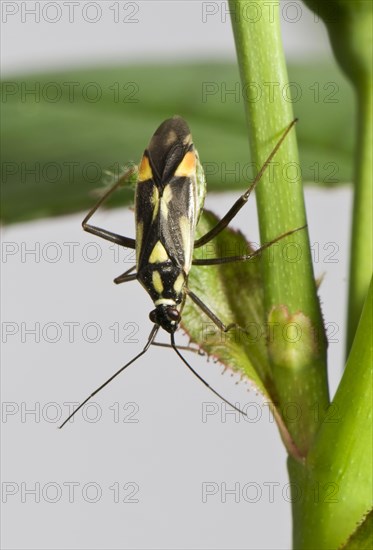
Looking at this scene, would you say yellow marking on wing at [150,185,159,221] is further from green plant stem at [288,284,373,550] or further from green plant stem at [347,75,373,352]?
green plant stem at [288,284,373,550]

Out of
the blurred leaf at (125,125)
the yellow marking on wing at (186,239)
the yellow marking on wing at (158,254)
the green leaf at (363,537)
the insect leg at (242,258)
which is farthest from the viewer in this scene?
the blurred leaf at (125,125)

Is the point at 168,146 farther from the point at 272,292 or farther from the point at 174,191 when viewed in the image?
the point at 272,292

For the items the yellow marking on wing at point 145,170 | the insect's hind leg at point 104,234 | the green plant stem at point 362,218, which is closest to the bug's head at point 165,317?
the insect's hind leg at point 104,234

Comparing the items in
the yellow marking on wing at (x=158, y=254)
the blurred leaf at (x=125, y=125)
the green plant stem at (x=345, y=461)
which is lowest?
the green plant stem at (x=345, y=461)

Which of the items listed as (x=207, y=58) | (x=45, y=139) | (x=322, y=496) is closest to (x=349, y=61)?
(x=322, y=496)

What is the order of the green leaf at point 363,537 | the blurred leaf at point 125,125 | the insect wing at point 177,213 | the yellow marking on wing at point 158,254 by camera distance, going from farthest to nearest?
the blurred leaf at point 125,125 → the yellow marking on wing at point 158,254 → the insect wing at point 177,213 → the green leaf at point 363,537

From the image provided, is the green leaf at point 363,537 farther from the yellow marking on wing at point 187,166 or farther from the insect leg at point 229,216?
the yellow marking on wing at point 187,166

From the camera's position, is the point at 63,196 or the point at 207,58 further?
the point at 207,58
